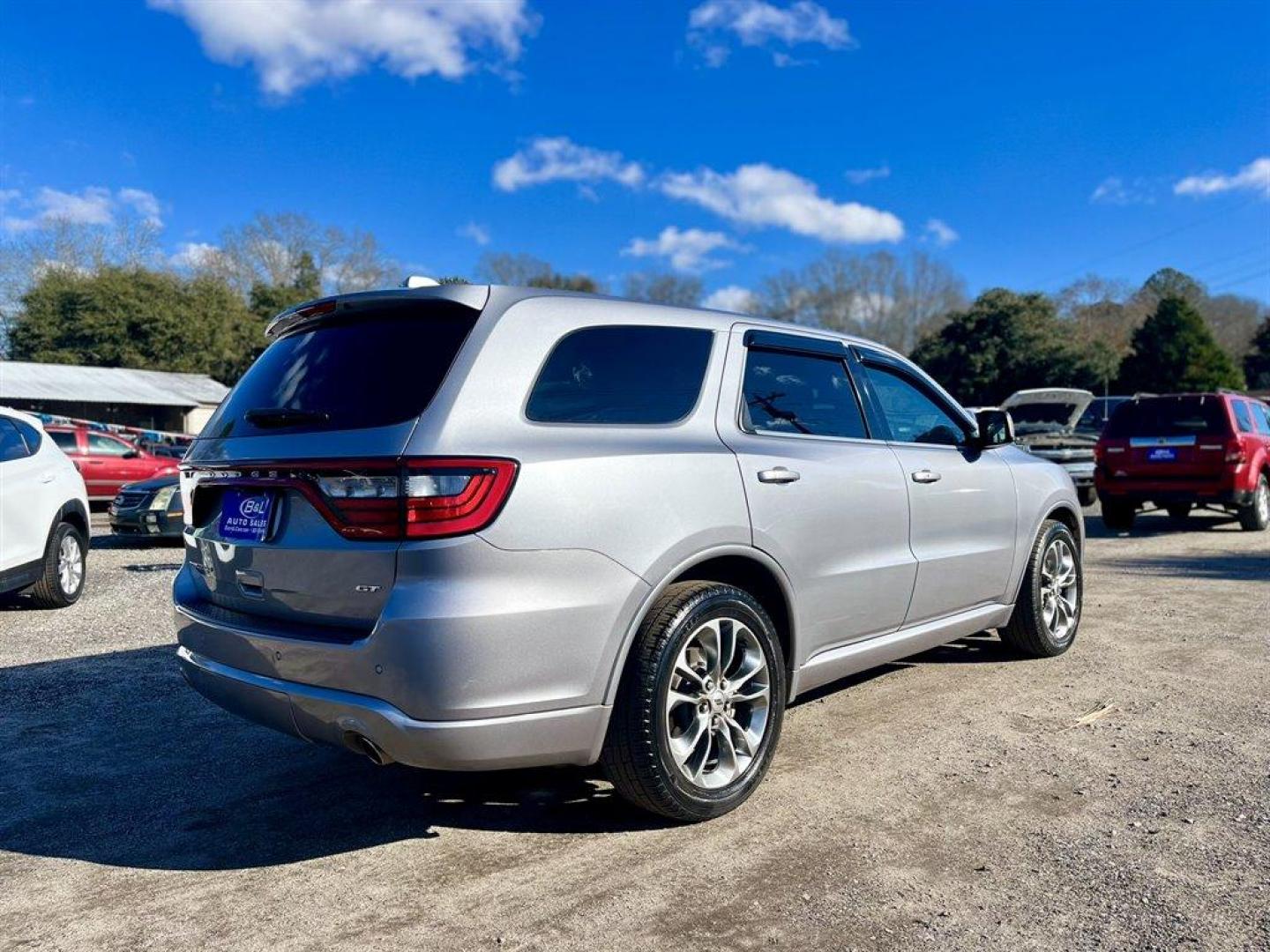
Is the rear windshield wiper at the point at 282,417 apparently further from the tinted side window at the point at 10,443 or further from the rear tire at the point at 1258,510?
the rear tire at the point at 1258,510

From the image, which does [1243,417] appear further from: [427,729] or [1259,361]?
[1259,361]

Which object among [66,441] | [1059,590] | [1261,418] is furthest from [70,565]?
[1261,418]

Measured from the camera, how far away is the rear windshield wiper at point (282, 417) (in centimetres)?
312

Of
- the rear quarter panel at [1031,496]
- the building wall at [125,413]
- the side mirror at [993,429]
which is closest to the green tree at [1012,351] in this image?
the building wall at [125,413]

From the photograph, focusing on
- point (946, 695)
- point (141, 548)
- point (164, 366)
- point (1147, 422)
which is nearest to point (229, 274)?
point (164, 366)

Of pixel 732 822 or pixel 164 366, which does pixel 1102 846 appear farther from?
pixel 164 366

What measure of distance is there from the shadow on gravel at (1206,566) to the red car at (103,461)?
578 inches

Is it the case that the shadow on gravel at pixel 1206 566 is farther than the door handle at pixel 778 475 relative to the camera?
Yes

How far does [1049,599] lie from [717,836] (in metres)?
3.15

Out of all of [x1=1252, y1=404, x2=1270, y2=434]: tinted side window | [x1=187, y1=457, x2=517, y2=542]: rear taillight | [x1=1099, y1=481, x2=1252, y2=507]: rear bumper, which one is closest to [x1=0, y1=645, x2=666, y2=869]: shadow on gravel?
[x1=187, y1=457, x2=517, y2=542]: rear taillight

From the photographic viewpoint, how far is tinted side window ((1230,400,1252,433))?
11438 millimetres

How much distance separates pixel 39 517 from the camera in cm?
736

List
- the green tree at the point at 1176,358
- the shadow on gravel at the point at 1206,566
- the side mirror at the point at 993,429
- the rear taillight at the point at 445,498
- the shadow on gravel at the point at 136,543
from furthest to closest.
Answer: the green tree at the point at 1176,358 → the shadow on gravel at the point at 136,543 → the shadow on gravel at the point at 1206,566 → the side mirror at the point at 993,429 → the rear taillight at the point at 445,498

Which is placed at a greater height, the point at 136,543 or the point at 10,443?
the point at 10,443
